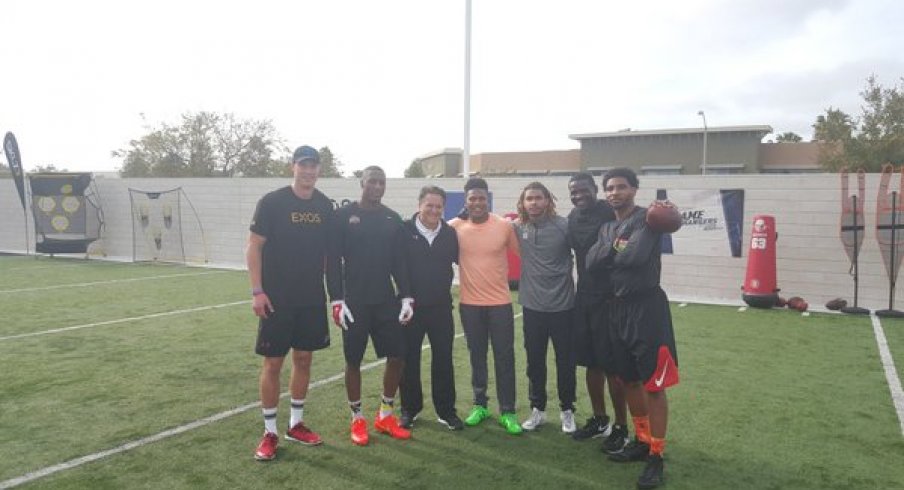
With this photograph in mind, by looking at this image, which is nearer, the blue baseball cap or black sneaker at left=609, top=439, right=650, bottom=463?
black sneaker at left=609, top=439, right=650, bottom=463

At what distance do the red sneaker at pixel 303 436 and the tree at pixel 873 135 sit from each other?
95.4ft

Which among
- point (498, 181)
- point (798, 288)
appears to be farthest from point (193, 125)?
point (798, 288)

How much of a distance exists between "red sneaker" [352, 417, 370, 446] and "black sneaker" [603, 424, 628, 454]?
1496 millimetres

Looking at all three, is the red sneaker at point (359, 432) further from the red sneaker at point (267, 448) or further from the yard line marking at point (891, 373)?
the yard line marking at point (891, 373)

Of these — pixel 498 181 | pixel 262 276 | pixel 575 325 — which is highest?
pixel 498 181

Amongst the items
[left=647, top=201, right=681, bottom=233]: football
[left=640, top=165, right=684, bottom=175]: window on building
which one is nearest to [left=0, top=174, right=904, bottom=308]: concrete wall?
[left=647, top=201, right=681, bottom=233]: football

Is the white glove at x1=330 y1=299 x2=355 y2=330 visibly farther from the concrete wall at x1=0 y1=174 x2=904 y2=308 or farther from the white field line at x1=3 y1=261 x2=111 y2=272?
the white field line at x1=3 y1=261 x2=111 y2=272

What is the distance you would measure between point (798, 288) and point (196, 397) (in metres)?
8.63

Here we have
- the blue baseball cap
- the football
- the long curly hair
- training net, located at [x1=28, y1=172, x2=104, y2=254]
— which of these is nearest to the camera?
the football

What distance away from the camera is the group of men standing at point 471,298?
11.4 feet

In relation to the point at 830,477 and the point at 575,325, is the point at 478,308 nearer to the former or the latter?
the point at 575,325

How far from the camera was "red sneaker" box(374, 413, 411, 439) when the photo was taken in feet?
13.5

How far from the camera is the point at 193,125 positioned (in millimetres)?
37156

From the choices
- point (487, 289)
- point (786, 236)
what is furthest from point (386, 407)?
point (786, 236)
